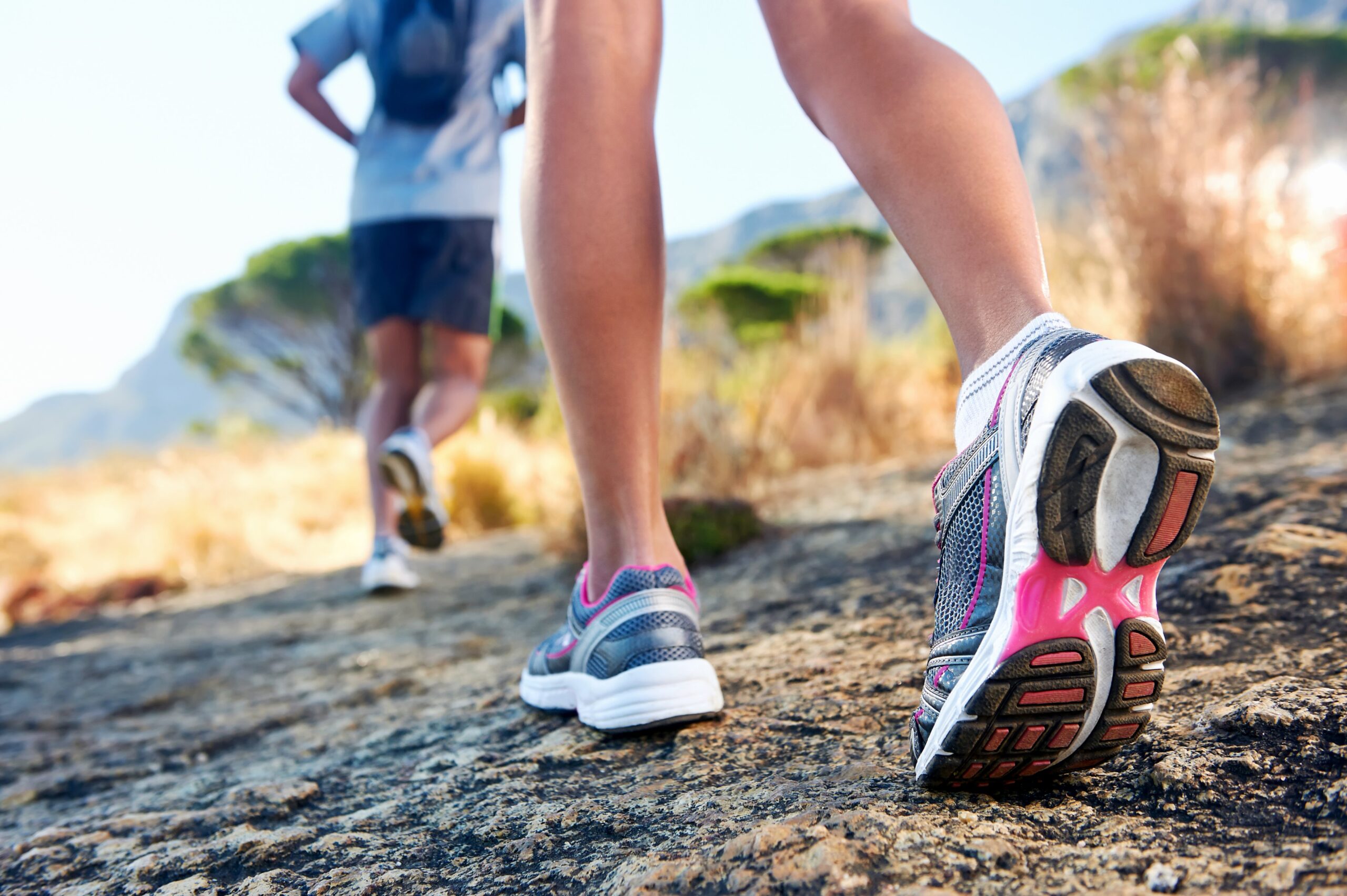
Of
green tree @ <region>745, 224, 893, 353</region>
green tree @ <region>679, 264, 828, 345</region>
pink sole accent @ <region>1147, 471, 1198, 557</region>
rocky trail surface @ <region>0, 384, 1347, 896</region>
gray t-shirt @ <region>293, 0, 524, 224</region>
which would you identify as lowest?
rocky trail surface @ <region>0, 384, 1347, 896</region>

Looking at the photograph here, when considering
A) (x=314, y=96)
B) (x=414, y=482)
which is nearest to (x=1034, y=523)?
(x=414, y=482)

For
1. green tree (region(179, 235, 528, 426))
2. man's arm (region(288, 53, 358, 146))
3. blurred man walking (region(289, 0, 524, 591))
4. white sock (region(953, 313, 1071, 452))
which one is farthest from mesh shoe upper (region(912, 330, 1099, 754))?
green tree (region(179, 235, 528, 426))

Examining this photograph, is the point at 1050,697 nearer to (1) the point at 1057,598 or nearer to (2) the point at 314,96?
(1) the point at 1057,598

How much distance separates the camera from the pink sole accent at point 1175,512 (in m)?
0.58

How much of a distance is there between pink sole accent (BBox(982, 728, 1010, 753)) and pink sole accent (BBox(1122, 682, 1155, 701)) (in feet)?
0.29

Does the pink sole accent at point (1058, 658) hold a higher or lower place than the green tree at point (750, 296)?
lower

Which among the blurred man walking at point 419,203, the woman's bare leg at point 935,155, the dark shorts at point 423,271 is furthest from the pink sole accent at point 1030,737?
the dark shorts at point 423,271

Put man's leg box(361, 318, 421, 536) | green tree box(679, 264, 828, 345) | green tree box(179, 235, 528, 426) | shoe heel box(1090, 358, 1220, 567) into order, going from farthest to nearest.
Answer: green tree box(179, 235, 528, 426) → green tree box(679, 264, 828, 345) → man's leg box(361, 318, 421, 536) → shoe heel box(1090, 358, 1220, 567)

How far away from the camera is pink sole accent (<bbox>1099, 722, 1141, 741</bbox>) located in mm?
642

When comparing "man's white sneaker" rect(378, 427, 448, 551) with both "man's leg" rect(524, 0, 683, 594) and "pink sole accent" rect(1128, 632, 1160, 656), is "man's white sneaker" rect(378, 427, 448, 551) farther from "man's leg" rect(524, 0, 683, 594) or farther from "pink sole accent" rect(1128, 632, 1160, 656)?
"pink sole accent" rect(1128, 632, 1160, 656)

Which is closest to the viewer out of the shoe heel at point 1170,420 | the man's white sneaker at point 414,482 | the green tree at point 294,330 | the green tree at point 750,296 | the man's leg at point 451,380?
the shoe heel at point 1170,420

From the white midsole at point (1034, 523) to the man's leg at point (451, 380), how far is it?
2363 millimetres

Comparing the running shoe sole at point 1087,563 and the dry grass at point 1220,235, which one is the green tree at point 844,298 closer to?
the dry grass at point 1220,235

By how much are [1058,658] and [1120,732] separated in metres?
0.09
